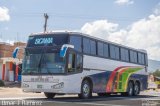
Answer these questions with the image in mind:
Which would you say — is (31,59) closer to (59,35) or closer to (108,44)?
(59,35)

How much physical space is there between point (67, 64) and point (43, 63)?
1.30 metres

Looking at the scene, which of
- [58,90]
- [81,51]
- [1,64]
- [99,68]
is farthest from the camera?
[1,64]

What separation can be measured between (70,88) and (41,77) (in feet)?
5.29

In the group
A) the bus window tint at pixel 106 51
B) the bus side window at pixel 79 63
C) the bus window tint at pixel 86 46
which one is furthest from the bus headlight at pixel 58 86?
the bus window tint at pixel 106 51

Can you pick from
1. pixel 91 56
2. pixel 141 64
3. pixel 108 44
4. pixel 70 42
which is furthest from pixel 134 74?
pixel 70 42

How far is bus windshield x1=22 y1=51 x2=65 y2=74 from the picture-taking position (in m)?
20.6

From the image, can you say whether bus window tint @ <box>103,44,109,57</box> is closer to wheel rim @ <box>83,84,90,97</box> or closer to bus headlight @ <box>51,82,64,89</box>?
wheel rim @ <box>83,84,90,97</box>

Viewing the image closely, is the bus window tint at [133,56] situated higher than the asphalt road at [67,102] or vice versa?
A: the bus window tint at [133,56]

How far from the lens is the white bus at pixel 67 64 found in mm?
20609

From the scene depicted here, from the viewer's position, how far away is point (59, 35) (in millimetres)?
21531

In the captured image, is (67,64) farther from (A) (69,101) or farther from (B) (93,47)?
(B) (93,47)

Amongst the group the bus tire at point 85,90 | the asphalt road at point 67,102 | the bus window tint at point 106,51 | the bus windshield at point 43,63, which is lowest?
the asphalt road at point 67,102

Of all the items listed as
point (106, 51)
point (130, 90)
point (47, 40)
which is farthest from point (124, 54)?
point (47, 40)

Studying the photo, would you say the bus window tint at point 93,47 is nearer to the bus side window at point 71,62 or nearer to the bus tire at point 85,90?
the bus tire at point 85,90
